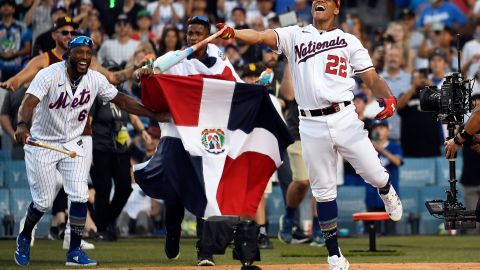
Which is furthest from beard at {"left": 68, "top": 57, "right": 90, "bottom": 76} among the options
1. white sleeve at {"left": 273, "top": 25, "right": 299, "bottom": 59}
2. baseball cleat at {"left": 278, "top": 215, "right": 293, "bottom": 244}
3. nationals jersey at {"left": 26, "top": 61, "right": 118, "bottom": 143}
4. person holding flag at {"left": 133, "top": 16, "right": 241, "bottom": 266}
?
baseball cleat at {"left": 278, "top": 215, "right": 293, "bottom": 244}

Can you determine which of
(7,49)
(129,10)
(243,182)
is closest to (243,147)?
(243,182)

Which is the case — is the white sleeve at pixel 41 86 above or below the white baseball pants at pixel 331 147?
above

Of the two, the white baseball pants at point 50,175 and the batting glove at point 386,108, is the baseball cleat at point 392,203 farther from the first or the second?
the white baseball pants at point 50,175

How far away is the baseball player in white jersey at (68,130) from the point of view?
1186 cm

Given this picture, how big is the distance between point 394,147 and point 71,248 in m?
6.81

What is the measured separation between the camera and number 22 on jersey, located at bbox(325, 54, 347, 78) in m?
10.3

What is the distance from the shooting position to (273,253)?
14008mm

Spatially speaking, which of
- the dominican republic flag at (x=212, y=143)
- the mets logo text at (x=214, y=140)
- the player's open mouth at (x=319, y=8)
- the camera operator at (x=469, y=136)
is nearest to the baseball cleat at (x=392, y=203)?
the camera operator at (x=469, y=136)

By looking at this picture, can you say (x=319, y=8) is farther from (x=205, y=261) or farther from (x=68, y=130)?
(x=68, y=130)

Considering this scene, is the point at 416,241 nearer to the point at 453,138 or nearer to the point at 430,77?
the point at 430,77

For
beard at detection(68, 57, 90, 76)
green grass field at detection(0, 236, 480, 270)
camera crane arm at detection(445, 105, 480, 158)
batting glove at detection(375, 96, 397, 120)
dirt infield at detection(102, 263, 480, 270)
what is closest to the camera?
camera crane arm at detection(445, 105, 480, 158)

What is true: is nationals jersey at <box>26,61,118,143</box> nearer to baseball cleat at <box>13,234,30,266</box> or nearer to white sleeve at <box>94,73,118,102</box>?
white sleeve at <box>94,73,118,102</box>

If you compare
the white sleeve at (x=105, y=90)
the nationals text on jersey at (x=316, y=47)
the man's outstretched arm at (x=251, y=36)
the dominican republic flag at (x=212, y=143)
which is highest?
the man's outstretched arm at (x=251, y=36)

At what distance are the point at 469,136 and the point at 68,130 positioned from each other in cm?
418
